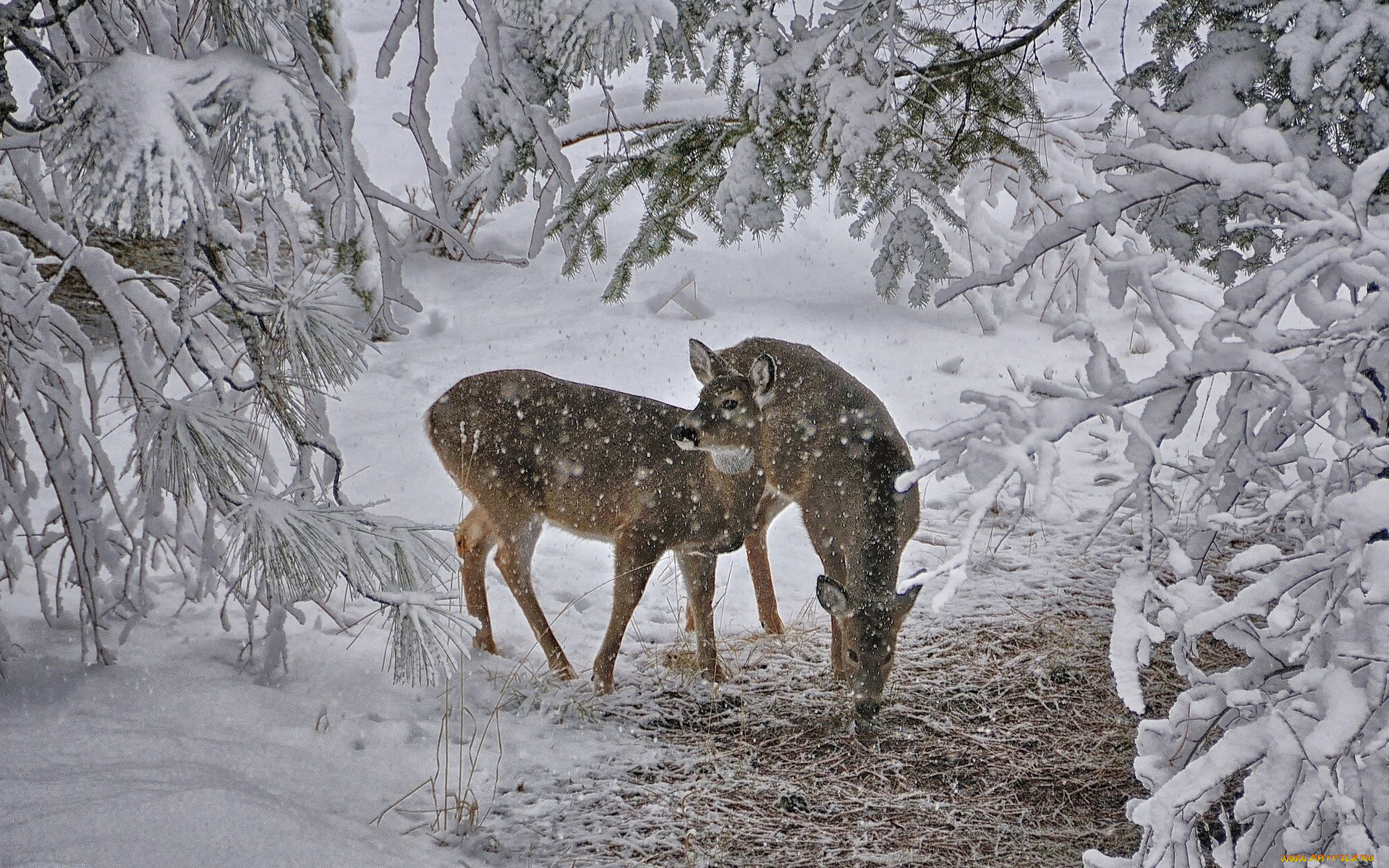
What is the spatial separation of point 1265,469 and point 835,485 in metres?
2.13

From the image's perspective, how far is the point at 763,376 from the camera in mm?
4371

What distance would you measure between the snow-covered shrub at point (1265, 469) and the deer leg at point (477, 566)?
2783 millimetres

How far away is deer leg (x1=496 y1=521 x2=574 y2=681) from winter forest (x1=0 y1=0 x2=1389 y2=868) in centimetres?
4

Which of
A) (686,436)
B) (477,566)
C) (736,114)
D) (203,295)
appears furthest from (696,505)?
(203,295)

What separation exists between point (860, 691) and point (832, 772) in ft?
1.28

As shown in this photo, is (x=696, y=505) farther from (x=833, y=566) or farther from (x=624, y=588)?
(x=833, y=566)

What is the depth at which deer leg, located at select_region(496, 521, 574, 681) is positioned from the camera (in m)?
4.65

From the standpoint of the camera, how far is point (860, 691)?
3.97 meters

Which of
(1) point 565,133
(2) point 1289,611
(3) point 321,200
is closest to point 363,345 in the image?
(3) point 321,200

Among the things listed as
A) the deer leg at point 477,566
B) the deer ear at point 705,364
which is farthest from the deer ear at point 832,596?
the deer leg at point 477,566

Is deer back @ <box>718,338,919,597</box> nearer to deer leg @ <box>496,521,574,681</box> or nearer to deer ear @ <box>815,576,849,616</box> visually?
deer ear @ <box>815,576,849,616</box>

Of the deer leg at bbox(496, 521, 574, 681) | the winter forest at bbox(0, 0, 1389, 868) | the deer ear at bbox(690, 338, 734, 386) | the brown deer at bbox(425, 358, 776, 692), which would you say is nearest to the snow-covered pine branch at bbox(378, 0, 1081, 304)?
the winter forest at bbox(0, 0, 1389, 868)

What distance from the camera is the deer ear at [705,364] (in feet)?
14.5

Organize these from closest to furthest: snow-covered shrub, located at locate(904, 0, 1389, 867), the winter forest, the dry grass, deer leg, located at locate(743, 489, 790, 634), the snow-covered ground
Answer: snow-covered shrub, located at locate(904, 0, 1389, 867), the winter forest, the snow-covered ground, the dry grass, deer leg, located at locate(743, 489, 790, 634)
